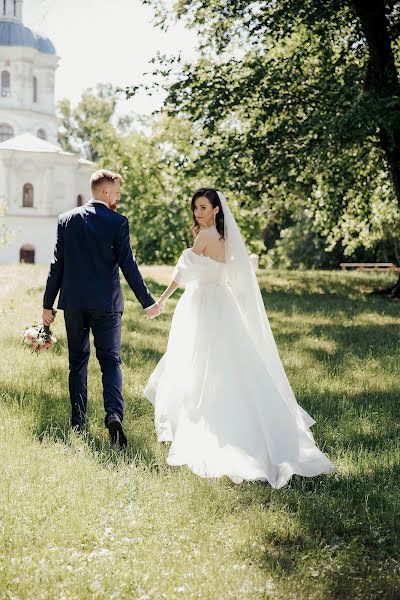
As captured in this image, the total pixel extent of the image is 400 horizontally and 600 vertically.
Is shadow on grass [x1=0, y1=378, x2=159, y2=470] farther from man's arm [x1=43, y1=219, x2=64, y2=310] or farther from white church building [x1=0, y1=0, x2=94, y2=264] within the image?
white church building [x1=0, y1=0, x2=94, y2=264]

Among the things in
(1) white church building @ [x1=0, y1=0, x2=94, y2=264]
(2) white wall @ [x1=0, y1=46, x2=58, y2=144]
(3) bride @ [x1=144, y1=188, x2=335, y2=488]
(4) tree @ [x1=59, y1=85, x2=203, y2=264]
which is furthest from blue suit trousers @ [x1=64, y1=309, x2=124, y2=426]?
(2) white wall @ [x1=0, y1=46, x2=58, y2=144]


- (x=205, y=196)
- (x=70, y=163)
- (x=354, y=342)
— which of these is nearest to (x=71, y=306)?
(x=205, y=196)

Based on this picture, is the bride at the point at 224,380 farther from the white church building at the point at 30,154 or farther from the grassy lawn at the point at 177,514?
the white church building at the point at 30,154

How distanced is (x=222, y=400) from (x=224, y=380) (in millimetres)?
189

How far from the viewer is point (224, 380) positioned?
625 cm

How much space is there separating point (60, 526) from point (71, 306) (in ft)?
7.23

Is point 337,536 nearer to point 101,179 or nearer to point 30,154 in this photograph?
point 101,179

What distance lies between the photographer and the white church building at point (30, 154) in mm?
60625

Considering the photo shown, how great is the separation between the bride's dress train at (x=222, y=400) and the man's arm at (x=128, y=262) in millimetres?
475

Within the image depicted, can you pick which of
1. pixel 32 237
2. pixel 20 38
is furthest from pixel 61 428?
pixel 20 38

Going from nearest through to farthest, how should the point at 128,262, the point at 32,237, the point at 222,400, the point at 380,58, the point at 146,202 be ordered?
the point at 222,400
the point at 128,262
the point at 380,58
the point at 146,202
the point at 32,237

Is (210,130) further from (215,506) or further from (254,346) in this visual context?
(215,506)

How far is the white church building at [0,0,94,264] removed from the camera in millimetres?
60625

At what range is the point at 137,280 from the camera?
6.47 meters
